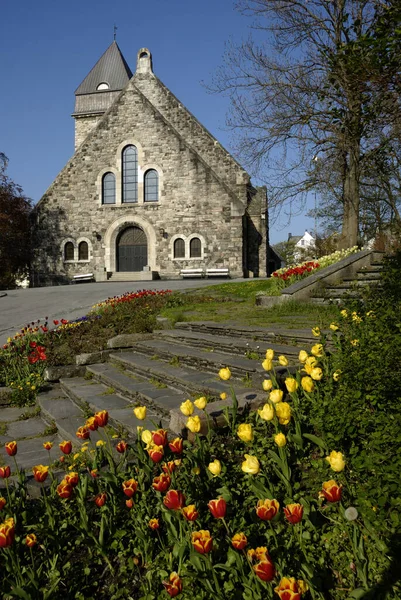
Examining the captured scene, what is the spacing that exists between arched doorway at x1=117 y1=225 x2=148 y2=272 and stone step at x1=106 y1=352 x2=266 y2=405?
74.1ft

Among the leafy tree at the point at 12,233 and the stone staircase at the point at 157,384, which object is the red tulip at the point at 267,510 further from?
the leafy tree at the point at 12,233

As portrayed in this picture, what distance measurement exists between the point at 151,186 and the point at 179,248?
14.5ft

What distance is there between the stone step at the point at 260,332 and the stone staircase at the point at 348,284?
119 inches

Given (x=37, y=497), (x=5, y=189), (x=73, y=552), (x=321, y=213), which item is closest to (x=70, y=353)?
(x=37, y=497)

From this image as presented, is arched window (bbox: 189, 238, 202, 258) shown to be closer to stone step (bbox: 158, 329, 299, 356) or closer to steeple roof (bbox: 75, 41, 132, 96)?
stone step (bbox: 158, 329, 299, 356)

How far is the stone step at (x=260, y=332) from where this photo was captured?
6.27 m

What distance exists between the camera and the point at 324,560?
2.37 meters

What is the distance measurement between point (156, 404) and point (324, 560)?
104 inches

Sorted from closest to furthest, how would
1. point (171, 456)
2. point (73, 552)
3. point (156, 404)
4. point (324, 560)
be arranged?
point (324, 560) → point (73, 552) → point (171, 456) → point (156, 404)

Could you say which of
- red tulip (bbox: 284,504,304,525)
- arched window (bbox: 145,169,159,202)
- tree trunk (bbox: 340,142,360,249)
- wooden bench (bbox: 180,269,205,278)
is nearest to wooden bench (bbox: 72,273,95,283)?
wooden bench (bbox: 180,269,205,278)

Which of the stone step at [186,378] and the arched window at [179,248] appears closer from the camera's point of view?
the stone step at [186,378]

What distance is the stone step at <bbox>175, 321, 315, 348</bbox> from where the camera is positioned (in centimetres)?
627

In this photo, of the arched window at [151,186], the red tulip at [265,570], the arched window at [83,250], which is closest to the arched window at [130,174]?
the arched window at [151,186]

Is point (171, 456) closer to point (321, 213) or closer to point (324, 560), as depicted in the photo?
point (324, 560)
